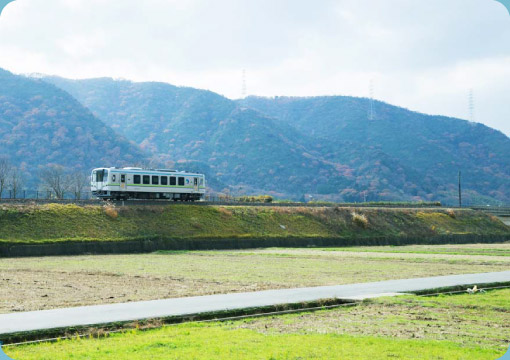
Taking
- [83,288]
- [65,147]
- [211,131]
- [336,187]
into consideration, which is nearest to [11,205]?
[83,288]

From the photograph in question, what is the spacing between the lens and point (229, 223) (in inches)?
2063

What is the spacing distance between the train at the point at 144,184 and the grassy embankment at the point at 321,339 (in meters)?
38.3

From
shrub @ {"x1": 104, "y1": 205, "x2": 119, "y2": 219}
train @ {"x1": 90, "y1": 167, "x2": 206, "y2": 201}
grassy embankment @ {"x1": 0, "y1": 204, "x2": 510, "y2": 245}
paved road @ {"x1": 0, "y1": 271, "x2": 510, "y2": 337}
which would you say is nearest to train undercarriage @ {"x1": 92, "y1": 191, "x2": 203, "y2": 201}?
train @ {"x1": 90, "y1": 167, "x2": 206, "y2": 201}

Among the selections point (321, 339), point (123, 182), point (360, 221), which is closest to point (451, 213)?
point (360, 221)

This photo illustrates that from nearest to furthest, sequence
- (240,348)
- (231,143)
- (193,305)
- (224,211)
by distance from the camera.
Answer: (240,348) → (193,305) → (224,211) → (231,143)

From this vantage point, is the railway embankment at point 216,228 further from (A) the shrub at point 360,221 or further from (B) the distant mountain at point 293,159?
(B) the distant mountain at point 293,159

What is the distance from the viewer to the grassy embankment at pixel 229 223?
42312 millimetres

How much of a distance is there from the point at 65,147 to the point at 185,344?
11503 centimetres

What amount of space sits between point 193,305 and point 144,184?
3841cm

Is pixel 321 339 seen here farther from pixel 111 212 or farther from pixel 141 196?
pixel 141 196

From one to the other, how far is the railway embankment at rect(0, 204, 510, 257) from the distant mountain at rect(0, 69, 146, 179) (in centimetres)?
6342

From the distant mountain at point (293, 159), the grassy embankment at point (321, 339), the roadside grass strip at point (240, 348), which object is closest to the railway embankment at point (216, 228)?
the grassy embankment at point (321, 339)

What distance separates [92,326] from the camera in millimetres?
12016

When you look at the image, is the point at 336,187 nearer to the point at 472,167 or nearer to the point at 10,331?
the point at 472,167
